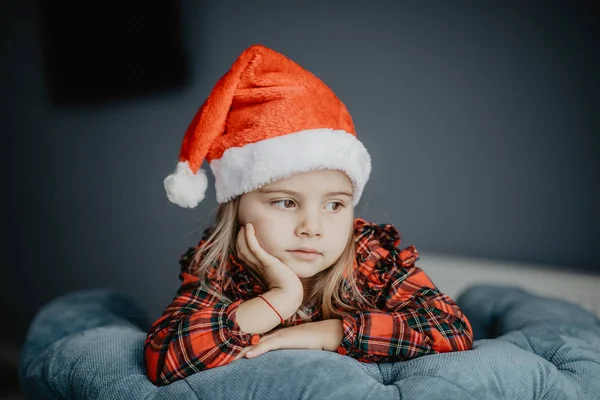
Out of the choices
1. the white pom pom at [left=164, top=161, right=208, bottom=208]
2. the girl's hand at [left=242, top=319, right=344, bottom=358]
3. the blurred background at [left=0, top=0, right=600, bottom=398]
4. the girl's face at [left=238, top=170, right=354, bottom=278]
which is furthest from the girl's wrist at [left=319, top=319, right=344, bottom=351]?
the blurred background at [left=0, top=0, right=600, bottom=398]

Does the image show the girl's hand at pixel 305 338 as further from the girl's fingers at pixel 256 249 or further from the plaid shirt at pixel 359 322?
the girl's fingers at pixel 256 249

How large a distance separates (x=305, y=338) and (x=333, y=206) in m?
0.27

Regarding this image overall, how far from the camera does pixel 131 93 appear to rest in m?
2.18

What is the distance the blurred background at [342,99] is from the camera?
173 cm

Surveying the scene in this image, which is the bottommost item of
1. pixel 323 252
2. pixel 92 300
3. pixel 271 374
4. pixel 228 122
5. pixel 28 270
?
pixel 28 270

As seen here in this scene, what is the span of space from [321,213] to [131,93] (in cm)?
140

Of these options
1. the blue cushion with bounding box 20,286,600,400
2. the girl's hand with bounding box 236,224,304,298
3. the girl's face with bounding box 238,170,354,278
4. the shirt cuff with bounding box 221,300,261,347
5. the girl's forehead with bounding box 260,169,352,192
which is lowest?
the blue cushion with bounding box 20,286,600,400

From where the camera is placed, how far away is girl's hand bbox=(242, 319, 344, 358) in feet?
3.15

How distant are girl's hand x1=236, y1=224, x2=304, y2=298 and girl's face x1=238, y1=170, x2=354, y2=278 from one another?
0.05 ft

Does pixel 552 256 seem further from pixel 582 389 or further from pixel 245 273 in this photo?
pixel 245 273

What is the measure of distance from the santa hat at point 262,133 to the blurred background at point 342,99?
0.29m

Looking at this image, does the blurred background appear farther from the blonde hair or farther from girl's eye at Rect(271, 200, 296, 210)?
girl's eye at Rect(271, 200, 296, 210)

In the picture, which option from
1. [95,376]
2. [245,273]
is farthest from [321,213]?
[95,376]

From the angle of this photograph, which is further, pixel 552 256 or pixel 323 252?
pixel 552 256
